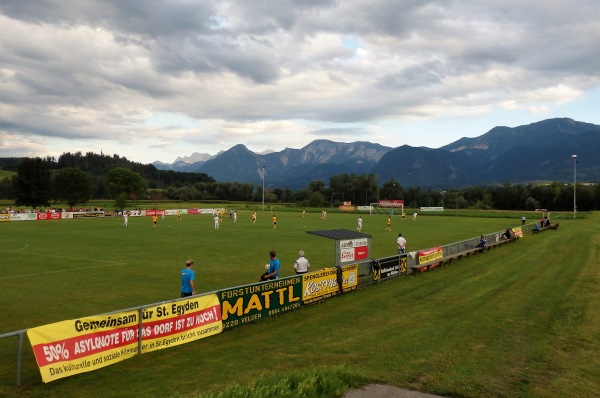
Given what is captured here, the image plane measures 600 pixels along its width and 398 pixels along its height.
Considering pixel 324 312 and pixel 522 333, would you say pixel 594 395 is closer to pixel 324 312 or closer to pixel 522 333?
pixel 522 333

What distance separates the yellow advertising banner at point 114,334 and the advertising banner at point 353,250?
330 inches

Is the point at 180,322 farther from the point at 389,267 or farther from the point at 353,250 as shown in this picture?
the point at 389,267

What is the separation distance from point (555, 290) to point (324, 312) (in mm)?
10480

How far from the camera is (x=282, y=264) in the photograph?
2567 cm

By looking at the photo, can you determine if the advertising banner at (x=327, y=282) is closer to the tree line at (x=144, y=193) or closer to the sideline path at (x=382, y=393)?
the sideline path at (x=382, y=393)

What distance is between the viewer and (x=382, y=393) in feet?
25.9

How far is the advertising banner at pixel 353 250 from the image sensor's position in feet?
65.5

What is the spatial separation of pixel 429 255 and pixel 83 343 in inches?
783

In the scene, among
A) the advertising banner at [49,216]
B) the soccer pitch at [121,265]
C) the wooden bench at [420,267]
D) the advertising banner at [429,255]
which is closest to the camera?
the soccer pitch at [121,265]

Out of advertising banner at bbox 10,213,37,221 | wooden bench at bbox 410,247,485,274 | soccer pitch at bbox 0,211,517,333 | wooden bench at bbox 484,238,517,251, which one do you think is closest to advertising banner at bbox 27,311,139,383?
soccer pitch at bbox 0,211,517,333

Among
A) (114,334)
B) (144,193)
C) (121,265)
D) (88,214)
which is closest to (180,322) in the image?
(114,334)

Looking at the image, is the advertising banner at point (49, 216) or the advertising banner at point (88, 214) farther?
the advertising banner at point (88, 214)

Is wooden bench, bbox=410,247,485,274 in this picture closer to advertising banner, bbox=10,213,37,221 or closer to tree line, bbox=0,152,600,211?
advertising banner, bbox=10,213,37,221

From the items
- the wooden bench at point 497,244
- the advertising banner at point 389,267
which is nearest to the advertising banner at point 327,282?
the advertising banner at point 389,267
